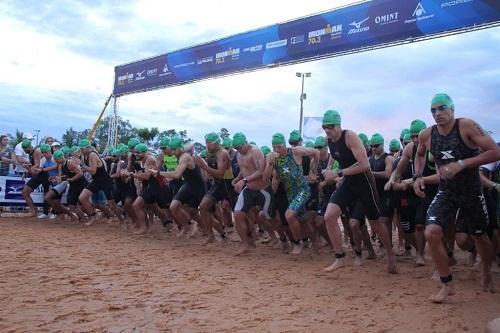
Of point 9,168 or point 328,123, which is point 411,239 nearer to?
point 328,123

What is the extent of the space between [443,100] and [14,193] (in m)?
11.3

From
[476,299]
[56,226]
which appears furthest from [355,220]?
[56,226]

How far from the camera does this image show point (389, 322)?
399cm

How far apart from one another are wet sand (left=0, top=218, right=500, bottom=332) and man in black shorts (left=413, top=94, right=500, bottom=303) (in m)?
0.58

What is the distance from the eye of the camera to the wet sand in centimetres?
387

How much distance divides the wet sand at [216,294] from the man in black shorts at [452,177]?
583mm

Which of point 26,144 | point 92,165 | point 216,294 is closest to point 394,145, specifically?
point 216,294

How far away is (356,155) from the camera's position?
5758 mm

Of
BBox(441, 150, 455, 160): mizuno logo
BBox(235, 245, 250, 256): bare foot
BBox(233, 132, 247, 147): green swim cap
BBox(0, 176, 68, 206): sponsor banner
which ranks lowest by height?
BBox(235, 245, 250, 256): bare foot

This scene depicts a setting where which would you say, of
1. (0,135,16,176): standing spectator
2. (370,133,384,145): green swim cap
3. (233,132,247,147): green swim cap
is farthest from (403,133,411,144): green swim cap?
(0,135,16,176): standing spectator

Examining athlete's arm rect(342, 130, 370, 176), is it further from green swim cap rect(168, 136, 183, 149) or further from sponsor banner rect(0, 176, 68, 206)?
sponsor banner rect(0, 176, 68, 206)

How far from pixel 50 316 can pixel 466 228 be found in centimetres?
427

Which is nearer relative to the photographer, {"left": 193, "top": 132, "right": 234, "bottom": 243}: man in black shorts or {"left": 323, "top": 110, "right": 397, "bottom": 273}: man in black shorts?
{"left": 323, "top": 110, "right": 397, "bottom": 273}: man in black shorts

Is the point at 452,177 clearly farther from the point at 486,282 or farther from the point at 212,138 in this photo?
the point at 212,138
